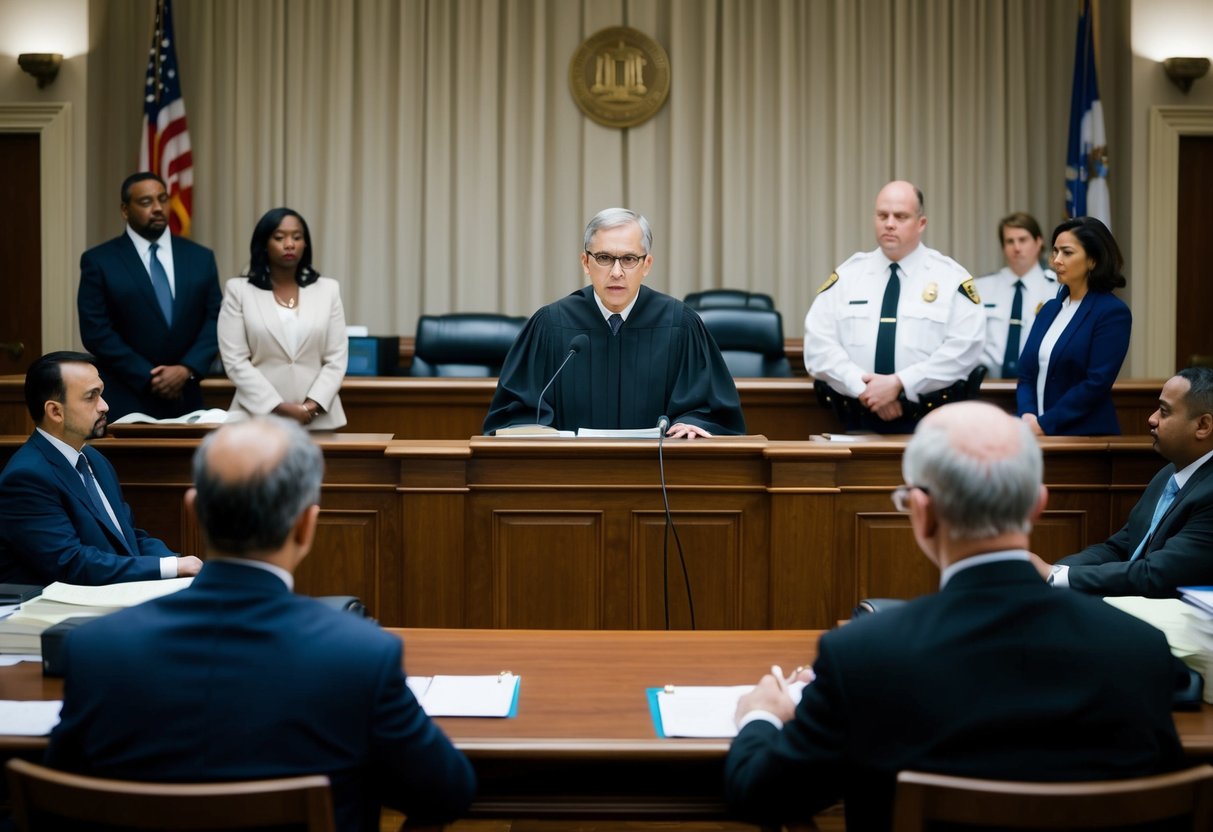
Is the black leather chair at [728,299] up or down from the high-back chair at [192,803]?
up

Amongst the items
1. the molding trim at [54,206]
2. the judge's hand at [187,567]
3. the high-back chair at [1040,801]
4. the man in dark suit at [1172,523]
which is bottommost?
the high-back chair at [1040,801]

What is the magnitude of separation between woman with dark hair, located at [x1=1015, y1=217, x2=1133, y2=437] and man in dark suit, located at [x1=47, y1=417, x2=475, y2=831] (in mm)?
3336

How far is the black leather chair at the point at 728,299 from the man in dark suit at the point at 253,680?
6684 millimetres

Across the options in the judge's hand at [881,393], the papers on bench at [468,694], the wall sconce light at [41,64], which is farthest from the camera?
the wall sconce light at [41,64]

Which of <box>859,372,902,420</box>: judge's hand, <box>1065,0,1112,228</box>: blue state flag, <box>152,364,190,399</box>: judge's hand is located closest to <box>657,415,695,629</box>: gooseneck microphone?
<box>859,372,902,420</box>: judge's hand

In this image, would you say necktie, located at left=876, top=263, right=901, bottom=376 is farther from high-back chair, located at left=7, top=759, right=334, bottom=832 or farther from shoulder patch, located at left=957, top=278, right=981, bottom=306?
high-back chair, located at left=7, top=759, right=334, bottom=832

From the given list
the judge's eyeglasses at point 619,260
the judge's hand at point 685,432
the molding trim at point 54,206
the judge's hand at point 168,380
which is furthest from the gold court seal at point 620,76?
the judge's hand at point 685,432

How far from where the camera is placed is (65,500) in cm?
334

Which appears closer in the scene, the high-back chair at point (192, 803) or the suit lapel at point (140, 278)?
the high-back chair at point (192, 803)

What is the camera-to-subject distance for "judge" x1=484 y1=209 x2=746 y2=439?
4578 mm

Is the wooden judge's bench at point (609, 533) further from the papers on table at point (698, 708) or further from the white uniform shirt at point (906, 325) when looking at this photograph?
the papers on table at point (698, 708)

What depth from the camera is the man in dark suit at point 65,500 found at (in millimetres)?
3250

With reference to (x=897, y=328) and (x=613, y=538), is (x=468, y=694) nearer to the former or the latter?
(x=613, y=538)

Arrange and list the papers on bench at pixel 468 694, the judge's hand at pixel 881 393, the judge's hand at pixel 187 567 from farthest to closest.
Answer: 1. the judge's hand at pixel 881 393
2. the judge's hand at pixel 187 567
3. the papers on bench at pixel 468 694
